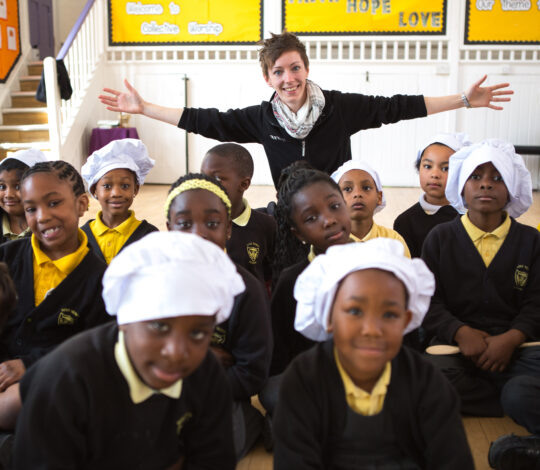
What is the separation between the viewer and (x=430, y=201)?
249 cm

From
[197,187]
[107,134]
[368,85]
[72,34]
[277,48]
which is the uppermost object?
[72,34]

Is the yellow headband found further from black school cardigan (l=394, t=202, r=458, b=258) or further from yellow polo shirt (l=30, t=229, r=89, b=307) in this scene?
black school cardigan (l=394, t=202, r=458, b=258)

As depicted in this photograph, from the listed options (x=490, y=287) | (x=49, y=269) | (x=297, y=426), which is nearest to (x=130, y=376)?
(x=297, y=426)

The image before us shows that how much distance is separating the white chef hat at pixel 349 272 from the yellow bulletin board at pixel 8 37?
23.8 ft

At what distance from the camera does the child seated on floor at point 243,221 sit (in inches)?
82.4

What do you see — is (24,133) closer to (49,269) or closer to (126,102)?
(126,102)

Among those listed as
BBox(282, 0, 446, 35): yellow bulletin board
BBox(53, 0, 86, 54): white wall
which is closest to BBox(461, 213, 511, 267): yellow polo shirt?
BBox(282, 0, 446, 35): yellow bulletin board

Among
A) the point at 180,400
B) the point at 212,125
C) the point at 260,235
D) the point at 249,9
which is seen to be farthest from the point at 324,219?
the point at 249,9

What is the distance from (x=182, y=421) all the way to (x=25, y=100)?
23.7 feet

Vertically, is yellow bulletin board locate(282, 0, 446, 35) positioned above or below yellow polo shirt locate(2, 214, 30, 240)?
above

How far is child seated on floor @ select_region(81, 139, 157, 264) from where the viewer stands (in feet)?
6.87

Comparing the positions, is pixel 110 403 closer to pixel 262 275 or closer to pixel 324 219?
pixel 324 219

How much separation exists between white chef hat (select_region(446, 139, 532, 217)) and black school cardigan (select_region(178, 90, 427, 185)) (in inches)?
26.5

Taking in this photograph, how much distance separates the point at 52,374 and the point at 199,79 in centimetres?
702
